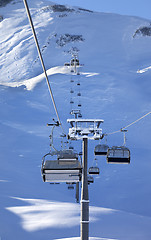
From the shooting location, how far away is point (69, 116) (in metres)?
37.7

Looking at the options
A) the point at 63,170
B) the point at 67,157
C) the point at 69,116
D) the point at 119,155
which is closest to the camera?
the point at 63,170

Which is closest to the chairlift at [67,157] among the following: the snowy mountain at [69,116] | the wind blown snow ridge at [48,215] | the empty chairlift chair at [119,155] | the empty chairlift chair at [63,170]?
the empty chairlift chair at [63,170]

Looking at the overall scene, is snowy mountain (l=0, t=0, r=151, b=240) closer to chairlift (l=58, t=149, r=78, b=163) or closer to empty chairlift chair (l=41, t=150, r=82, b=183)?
empty chairlift chair (l=41, t=150, r=82, b=183)

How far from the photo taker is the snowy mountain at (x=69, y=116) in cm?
1511

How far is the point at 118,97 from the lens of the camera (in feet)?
138

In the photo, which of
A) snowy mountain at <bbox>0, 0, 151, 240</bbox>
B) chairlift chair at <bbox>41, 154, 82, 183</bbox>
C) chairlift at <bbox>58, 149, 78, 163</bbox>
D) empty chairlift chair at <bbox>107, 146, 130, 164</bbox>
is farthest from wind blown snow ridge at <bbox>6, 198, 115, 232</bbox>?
→ chairlift at <bbox>58, 149, 78, 163</bbox>

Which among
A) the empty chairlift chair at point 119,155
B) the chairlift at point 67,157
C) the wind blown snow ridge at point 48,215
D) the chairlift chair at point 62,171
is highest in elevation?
the empty chairlift chair at point 119,155

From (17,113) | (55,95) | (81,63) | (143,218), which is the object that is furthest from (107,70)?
(143,218)

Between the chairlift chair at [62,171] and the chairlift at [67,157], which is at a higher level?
the chairlift at [67,157]

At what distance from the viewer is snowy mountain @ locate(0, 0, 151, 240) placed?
1511cm

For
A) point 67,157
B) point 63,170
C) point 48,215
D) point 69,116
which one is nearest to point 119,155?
point 67,157

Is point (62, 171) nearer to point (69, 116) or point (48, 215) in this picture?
point (48, 215)

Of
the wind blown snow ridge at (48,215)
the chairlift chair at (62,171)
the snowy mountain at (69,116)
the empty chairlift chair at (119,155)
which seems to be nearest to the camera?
the chairlift chair at (62,171)

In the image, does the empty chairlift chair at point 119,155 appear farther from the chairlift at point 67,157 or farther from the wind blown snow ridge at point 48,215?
the wind blown snow ridge at point 48,215
